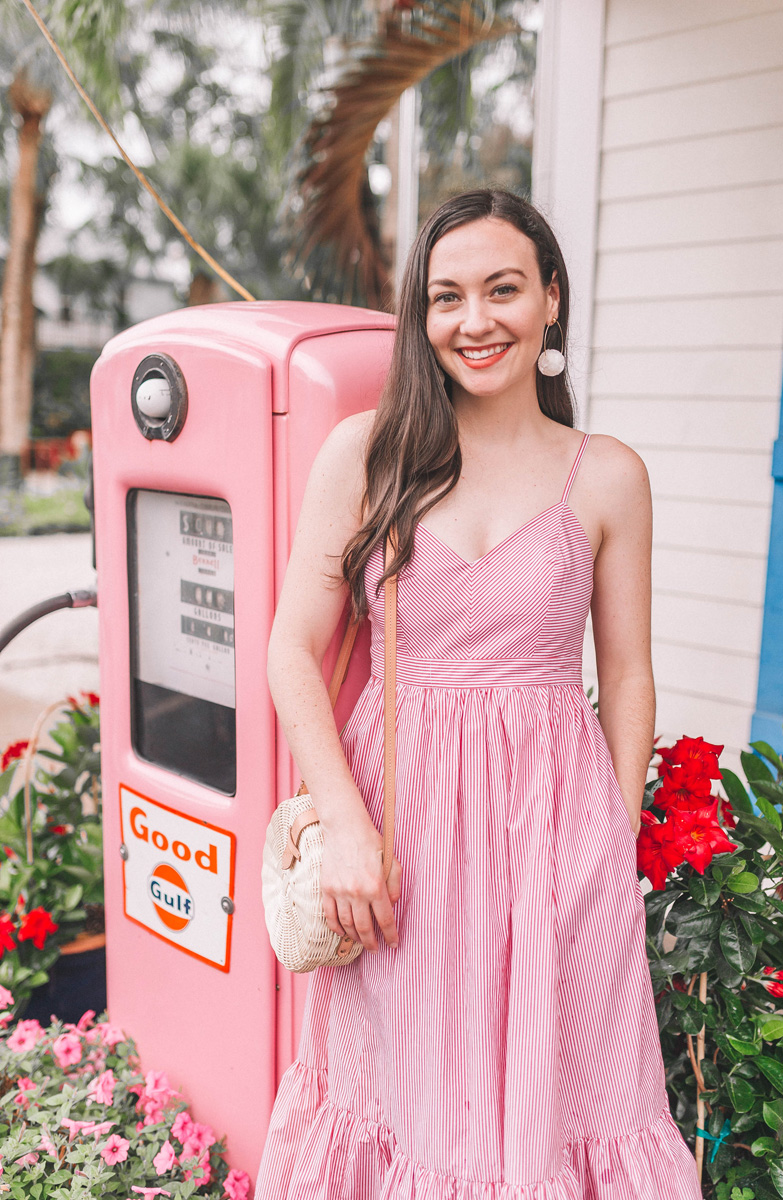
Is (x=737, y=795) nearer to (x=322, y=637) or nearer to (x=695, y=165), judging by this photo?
(x=322, y=637)

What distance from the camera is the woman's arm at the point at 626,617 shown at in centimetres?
155

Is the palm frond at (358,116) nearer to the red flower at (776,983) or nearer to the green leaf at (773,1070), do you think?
the red flower at (776,983)

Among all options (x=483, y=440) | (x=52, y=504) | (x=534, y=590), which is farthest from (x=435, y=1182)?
(x=52, y=504)

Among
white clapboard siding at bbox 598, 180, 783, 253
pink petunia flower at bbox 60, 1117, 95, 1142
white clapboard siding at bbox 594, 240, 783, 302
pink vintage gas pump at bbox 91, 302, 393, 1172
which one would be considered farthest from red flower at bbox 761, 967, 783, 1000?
white clapboard siding at bbox 598, 180, 783, 253

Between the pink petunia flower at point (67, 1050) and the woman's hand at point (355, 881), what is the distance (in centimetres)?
103

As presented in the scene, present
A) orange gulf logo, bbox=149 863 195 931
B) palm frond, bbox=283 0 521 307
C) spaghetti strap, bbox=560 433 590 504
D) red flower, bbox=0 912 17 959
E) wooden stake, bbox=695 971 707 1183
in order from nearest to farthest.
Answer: spaghetti strap, bbox=560 433 590 504
wooden stake, bbox=695 971 707 1183
orange gulf logo, bbox=149 863 195 931
red flower, bbox=0 912 17 959
palm frond, bbox=283 0 521 307

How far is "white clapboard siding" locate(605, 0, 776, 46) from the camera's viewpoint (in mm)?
2730

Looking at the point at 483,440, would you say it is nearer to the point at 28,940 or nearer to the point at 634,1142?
the point at 634,1142

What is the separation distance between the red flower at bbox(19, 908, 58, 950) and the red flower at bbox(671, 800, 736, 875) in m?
1.57

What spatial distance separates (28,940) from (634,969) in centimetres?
169

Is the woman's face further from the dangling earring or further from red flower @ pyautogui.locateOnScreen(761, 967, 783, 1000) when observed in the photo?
red flower @ pyautogui.locateOnScreen(761, 967, 783, 1000)

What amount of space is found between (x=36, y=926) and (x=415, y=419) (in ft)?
5.48

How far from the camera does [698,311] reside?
2.92 metres

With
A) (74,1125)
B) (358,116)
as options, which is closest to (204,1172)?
(74,1125)
